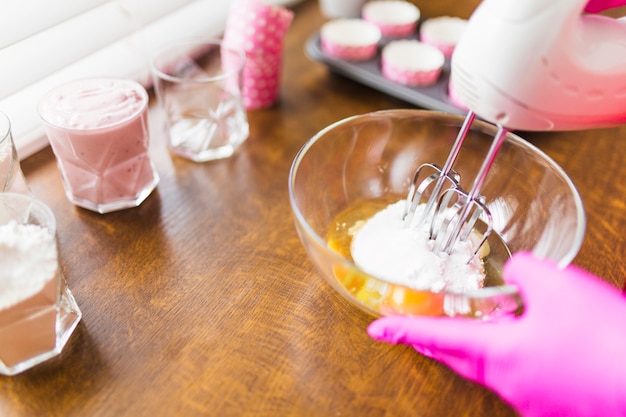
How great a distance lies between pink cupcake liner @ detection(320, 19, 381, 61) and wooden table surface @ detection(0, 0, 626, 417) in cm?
16

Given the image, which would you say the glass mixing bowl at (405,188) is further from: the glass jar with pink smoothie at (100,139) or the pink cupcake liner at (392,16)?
the pink cupcake liner at (392,16)

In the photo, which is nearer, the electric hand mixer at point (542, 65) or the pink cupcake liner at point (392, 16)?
the electric hand mixer at point (542, 65)

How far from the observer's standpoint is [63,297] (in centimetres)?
41

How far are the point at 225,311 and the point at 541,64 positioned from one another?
30 centimetres

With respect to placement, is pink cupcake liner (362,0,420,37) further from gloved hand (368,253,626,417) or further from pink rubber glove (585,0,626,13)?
gloved hand (368,253,626,417)

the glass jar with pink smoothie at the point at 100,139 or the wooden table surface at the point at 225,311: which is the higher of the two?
the glass jar with pink smoothie at the point at 100,139

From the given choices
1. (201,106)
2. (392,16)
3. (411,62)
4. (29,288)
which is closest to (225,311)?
(29,288)

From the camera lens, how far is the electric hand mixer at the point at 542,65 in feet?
1.07

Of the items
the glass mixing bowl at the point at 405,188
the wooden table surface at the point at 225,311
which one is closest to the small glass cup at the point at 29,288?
the wooden table surface at the point at 225,311

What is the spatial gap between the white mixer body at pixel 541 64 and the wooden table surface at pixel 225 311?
0.19 meters

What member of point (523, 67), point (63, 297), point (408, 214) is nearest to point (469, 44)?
point (523, 67)

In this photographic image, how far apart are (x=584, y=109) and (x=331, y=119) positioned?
353mm

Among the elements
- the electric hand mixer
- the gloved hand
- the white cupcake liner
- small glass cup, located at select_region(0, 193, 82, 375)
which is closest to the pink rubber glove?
the electric hand mixer

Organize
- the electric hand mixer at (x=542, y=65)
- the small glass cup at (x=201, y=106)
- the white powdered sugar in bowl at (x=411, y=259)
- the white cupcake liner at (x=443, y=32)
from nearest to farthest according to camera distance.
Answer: the electric hand mixer at (x=542, y=65), the white powdered sugar in bowl at (x=411, y=259), the small glass cup at (x=201, y=106), the white cupcake liner at (x=443, y=32)
